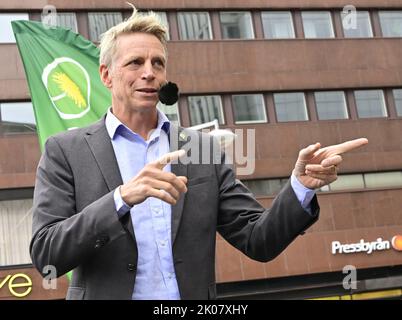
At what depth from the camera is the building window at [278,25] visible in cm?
2245

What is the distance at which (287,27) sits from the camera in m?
22.7

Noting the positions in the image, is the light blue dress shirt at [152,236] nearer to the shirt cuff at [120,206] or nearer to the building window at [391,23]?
the shirt cuff at [120,206]

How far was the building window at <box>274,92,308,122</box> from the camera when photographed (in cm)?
2189

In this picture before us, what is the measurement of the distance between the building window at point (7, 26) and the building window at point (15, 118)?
6.40 ft

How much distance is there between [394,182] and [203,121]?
264 inches

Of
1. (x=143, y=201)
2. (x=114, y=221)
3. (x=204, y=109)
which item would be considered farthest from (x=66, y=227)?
(x=204, y=109)

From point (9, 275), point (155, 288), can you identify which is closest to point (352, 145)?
point (155, 288)

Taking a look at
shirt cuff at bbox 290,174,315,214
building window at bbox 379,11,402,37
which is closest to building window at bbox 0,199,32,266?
building window at bbox 379,11,402,37

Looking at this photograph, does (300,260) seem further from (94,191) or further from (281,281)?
(94,191)

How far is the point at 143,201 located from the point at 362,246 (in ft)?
64.3

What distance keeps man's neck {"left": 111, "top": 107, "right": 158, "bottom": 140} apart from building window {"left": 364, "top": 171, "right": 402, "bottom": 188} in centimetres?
1986

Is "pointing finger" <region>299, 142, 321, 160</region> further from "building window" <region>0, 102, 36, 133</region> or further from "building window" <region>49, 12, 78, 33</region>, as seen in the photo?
"building window" <region>49, 12, 78, 33</region>

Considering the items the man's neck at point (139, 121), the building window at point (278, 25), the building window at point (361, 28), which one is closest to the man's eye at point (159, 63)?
the man's neck at point (139, 121)
